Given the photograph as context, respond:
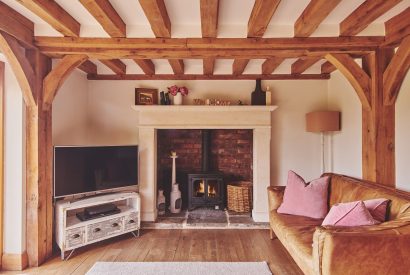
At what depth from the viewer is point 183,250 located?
10.5 ft

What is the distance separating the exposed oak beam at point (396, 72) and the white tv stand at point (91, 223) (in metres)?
3.15

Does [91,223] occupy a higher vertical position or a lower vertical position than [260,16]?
lower

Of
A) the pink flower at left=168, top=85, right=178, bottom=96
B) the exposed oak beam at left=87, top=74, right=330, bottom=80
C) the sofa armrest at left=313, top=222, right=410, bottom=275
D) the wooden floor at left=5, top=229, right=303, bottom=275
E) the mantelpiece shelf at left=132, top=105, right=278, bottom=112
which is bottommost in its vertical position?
the wooden floor at left=5, top=229, right=303, bottom=275

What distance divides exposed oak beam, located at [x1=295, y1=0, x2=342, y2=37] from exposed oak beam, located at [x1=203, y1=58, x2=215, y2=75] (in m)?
1.18

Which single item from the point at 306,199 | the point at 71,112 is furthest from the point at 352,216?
the point at 71,112

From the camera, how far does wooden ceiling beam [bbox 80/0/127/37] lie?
6.90 ft

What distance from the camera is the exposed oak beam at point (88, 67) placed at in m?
3.90

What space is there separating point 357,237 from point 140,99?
3.45 m

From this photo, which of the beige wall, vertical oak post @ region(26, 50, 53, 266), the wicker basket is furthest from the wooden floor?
the beige wall

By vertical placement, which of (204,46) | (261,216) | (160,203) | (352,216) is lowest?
(261,216)

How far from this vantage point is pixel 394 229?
5.73 feet

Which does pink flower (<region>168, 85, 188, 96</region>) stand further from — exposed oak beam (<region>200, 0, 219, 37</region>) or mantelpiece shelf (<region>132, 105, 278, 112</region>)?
exposed oak beam (<region>200, 0, 219, 37</region>)

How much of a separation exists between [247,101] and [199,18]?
6.82 ft

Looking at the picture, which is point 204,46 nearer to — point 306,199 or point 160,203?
point 306,199
